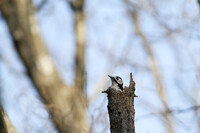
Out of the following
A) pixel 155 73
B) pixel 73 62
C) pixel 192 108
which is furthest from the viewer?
pixel 155 73

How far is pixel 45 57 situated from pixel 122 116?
393cm

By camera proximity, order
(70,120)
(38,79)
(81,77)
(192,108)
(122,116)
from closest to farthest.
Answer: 1. (122,116)
2. (192,108)
3. (70,120)
4. (38,79)
5. (81,77)

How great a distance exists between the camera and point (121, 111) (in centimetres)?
275

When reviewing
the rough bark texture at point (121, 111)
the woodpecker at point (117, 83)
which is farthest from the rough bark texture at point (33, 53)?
the rough bark texture at point (121, 111)

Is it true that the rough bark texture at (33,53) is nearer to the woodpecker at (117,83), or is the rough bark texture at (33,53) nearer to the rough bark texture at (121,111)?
the woodpecker at (117,83)

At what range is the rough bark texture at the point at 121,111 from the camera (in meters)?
2.72

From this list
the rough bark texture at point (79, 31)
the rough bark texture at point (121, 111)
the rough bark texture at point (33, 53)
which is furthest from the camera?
the rough bark texture at point (79, 31)

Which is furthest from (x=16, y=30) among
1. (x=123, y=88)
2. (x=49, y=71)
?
(x=123, y=88)

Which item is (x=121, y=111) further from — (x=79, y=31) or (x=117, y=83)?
(x=79, y=31)

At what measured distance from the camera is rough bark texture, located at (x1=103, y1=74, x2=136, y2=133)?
2717 millimetres

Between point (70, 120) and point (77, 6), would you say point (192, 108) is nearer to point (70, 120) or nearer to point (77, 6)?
point (70, 120)

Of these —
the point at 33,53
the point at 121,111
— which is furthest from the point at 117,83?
the point at 33,53

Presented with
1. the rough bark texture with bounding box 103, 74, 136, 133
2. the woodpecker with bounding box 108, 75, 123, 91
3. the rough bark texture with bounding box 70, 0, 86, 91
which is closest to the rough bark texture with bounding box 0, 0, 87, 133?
the rough bark texture with bounding box 70, 0, 86, 91

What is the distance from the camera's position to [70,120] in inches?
209
